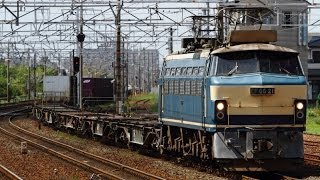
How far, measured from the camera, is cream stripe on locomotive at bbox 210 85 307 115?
1580cm

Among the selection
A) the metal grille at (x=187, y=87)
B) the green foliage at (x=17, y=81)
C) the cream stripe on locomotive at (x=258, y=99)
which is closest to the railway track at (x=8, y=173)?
the metal grille at (x=187, y=87)

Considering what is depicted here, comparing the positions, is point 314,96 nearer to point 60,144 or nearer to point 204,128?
point 60,144

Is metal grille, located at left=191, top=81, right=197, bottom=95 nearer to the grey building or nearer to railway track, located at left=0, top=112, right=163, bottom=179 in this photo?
railway track, located at left=0, top=112, right=163, bottom=179

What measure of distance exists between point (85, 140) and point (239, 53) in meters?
16.3

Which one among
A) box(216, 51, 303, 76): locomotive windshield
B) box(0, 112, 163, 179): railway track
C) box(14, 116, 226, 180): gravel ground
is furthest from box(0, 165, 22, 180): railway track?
box(216, 51, 303, 76): locomotive windshield

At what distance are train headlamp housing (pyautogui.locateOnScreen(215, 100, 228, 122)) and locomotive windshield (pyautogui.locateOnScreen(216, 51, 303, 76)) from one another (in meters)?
0.75

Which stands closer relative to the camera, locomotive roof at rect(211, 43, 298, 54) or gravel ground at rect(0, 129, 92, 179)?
locomotive roof at rect(211, 43, 298, 54)

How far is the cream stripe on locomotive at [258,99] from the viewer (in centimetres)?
1580

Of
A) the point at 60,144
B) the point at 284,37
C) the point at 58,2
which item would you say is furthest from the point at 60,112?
the point at 284,37

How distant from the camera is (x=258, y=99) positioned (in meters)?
15.8

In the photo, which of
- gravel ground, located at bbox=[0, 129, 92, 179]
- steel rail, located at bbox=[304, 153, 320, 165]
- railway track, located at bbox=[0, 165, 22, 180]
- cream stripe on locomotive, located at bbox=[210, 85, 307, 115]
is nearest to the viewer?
cream stripe on locomotive, located at bbox=[210, 85, 307, 115]

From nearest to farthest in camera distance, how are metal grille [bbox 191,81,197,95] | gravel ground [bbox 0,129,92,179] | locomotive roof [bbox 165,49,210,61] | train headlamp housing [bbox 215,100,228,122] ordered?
train headlamp housing [bbox 215,100,228,122], locomotive roof [bbox 165,49,210,61], metal grille [bbox 191,81,197,95], gravel ground [bbox 0,129,92,179]

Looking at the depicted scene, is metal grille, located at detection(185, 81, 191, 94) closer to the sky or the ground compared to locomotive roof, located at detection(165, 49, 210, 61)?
closer to the ground

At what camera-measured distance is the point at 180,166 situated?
19.9 metres
